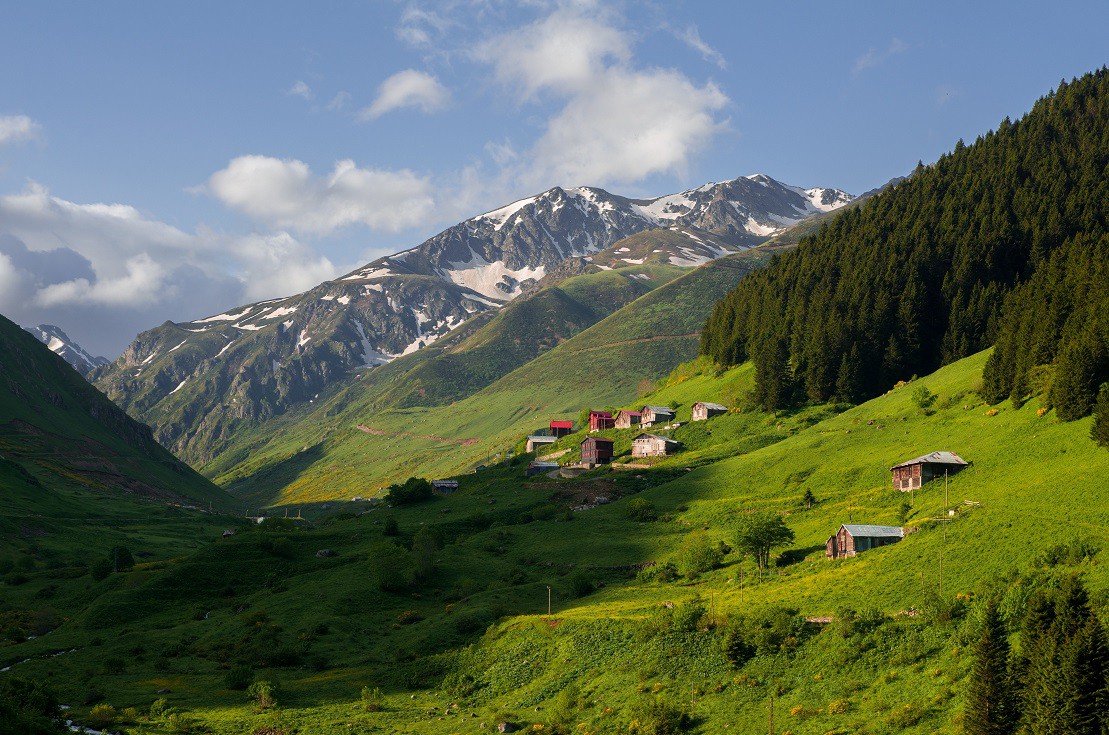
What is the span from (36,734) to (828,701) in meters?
41.6

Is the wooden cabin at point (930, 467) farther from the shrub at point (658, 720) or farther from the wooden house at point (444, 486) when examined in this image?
the wooden house at point (444, 486)

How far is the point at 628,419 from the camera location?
536 ft

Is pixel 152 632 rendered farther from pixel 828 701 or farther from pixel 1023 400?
pixel 1023 400

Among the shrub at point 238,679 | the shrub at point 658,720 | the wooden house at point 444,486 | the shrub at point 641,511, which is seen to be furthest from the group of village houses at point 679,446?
the shrub at point 238,679

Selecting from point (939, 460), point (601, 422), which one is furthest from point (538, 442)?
point (939, 460)

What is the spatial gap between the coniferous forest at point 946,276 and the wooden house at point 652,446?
17.6m

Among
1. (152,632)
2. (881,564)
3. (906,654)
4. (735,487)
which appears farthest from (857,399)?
(152,632)

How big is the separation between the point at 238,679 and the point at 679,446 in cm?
8660

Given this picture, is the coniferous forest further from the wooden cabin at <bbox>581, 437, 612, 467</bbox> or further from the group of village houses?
the wooden cabin at <bbox>581, 437, 612, 467</bbox>

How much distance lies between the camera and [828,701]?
41.4 meters

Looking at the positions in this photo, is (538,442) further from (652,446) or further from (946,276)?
(946,276)

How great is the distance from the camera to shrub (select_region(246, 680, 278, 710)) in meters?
57.1

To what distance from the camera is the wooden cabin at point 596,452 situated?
141500mm

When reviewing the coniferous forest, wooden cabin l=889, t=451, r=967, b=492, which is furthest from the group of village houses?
the coniferous forest
